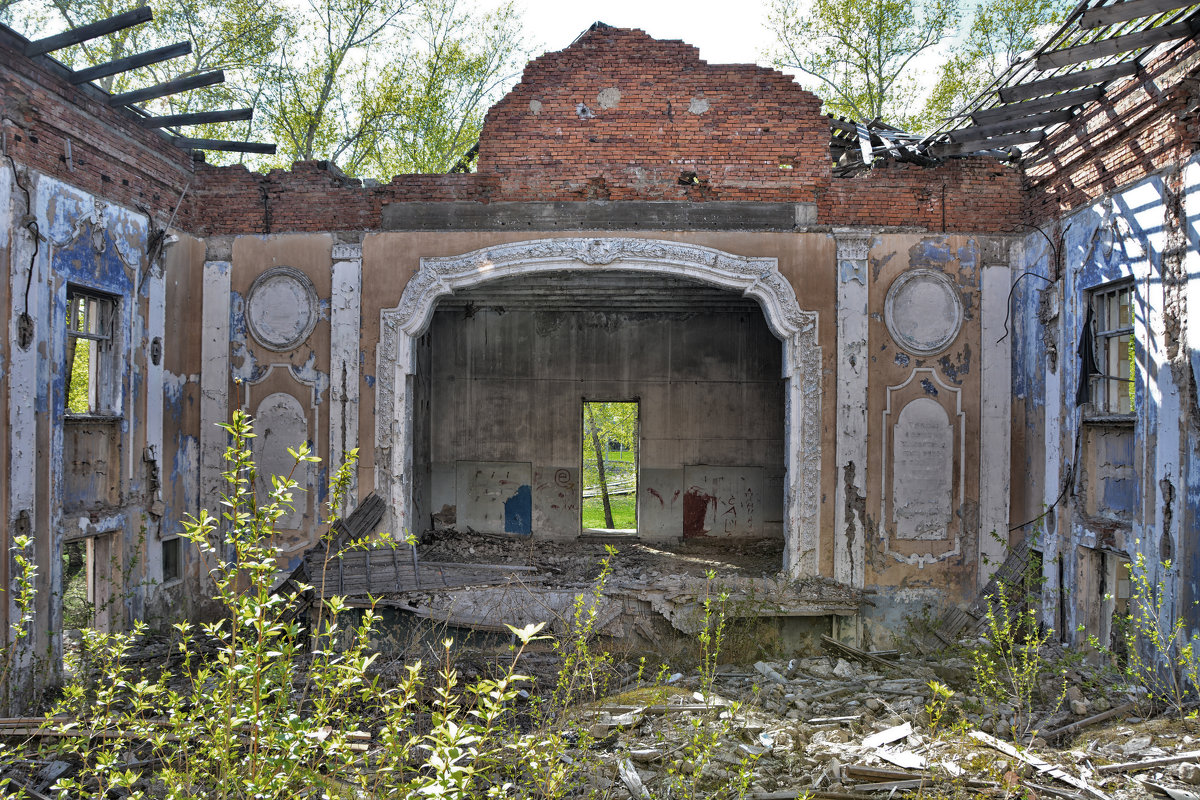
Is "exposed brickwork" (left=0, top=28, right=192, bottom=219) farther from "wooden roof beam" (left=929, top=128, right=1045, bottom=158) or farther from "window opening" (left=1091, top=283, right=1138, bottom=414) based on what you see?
"window opening" (left=1091, top=283, right=1138, bottom=414)

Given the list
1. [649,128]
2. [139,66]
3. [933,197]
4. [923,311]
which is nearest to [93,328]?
[139,66]

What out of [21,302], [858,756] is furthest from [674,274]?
[21,302]

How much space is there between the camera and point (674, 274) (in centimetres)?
1000

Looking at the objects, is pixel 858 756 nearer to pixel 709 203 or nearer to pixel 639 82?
pixel 709 203

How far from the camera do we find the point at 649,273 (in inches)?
400

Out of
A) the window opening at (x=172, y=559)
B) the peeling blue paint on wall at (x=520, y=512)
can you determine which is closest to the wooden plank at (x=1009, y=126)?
the peeling blue paint on wall at (x=520, y=512)

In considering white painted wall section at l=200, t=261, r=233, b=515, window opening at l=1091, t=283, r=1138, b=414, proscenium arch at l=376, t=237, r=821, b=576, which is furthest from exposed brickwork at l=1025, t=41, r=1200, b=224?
white painted wall section at l=200, t=261, r=233, b=515

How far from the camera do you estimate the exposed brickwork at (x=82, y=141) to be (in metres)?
7.42

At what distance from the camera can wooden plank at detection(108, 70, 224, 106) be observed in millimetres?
8133

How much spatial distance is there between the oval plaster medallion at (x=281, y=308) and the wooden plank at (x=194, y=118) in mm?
1886

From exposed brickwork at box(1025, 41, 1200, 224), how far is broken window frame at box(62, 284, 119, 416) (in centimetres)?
1040

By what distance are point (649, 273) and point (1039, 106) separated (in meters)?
4.53

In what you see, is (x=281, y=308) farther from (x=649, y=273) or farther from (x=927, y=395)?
(x=927, y=395)

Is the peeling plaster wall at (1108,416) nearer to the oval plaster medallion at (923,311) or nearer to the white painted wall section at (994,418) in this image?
the white painted wall section at (994,418)
